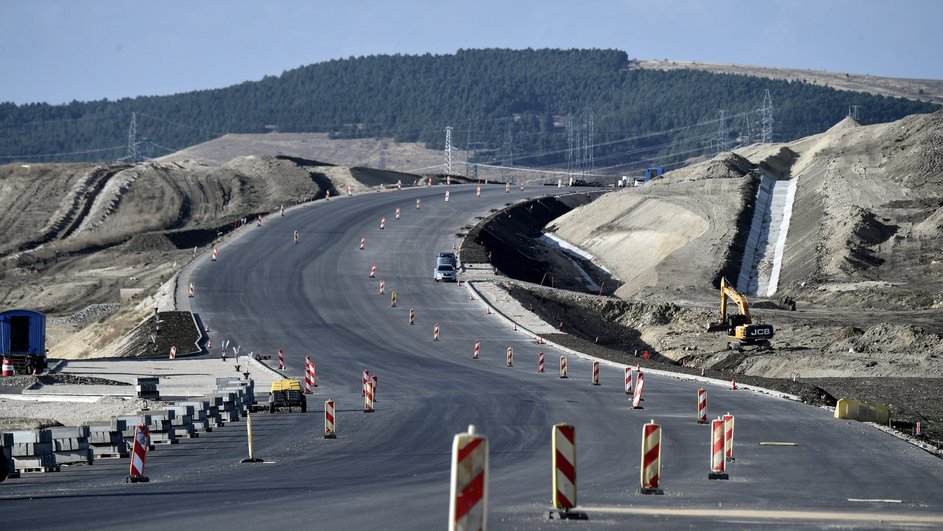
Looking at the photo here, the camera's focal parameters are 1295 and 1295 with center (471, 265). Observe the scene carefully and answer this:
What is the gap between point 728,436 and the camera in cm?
2278

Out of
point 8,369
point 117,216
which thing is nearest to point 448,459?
point 8,369

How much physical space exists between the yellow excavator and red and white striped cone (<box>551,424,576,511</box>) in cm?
3686

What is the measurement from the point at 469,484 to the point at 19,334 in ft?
131

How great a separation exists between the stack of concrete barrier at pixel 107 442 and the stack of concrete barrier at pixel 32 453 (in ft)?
8.36

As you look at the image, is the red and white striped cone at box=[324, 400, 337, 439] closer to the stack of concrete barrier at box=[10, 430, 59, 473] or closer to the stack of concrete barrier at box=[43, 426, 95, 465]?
the stack of concrete barrier at box=[43, 426, 95, 465]

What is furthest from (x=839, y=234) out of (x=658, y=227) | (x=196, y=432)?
(x=196, y=432)

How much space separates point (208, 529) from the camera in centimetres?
1513

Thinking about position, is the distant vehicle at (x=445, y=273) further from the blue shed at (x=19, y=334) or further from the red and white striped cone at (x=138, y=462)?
the red and white striped cone at (x=138, y=462)

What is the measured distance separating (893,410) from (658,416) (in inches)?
279

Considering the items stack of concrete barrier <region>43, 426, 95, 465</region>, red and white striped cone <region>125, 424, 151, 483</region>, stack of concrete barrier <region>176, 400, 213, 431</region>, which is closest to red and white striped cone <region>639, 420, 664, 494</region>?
red and white striped cone <region>125, 424, 151, 483</region>

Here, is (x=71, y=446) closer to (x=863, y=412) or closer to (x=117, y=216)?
(x=863, y=412)

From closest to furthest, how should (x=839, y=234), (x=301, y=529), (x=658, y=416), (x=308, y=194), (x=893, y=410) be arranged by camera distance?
(x=301, y=529) → (x=658, y=416) → (x=893, y=410) → (x=839, y=234) → (x=308, y=194)

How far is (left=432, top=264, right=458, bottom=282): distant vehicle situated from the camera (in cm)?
6956

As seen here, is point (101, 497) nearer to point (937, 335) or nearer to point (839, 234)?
point (937, 335)
